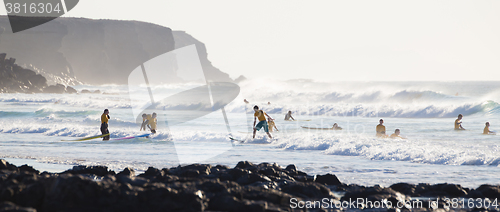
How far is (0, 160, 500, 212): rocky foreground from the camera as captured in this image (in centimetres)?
481

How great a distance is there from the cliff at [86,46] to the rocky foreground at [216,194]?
364ft

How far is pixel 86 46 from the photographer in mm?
131875

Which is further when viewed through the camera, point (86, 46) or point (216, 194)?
point (86, 46)

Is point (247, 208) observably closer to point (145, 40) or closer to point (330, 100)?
point (330, 100)

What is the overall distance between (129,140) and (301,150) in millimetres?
6530

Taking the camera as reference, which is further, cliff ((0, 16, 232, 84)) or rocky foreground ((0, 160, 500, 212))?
cliff ((0, 16, 232, 84))

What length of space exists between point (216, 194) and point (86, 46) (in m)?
138

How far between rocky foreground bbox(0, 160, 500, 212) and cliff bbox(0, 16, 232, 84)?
111026mm

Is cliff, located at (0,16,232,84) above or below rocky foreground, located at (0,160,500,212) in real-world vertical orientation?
above

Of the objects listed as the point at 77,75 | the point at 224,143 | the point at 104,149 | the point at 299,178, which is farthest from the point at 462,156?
the point at 77,75

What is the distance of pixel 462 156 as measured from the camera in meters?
10.6

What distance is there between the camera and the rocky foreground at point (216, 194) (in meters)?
4.81

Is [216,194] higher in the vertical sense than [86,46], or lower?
lower

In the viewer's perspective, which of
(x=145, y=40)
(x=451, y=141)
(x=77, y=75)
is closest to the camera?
(x=451, y=141)
